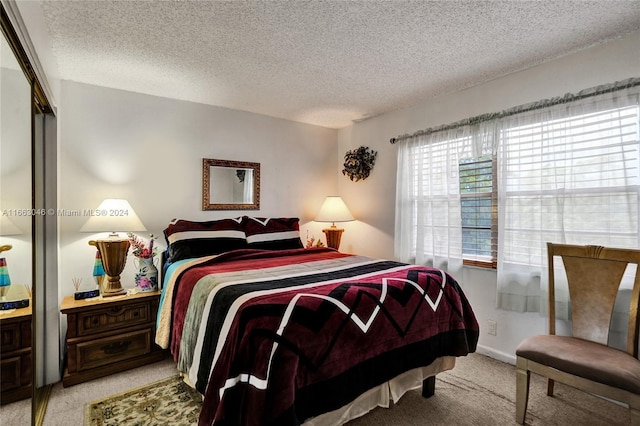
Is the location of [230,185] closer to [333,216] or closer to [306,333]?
[333,216]

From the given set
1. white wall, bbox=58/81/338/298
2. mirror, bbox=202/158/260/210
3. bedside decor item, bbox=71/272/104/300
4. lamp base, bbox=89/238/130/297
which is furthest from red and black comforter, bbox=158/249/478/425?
mirror, bbox=202/158/260/210

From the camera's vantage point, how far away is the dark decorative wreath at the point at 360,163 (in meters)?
3.98

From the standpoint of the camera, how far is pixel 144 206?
3080 mm

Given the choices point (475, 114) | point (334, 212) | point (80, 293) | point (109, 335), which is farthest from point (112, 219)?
point (475, 114)

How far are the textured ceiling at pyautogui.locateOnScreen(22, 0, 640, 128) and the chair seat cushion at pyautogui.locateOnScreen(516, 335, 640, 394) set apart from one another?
191cm

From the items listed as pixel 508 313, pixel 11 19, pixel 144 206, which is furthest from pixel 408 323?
pixel 144 206

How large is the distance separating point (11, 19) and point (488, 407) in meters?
3.08

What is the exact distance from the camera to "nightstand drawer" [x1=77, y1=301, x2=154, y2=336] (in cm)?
239

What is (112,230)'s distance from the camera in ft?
8.34

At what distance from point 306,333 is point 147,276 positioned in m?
1.93

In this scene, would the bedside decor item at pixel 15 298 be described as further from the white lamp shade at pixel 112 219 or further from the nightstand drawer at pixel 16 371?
the white lamp shade at pixel 112 219

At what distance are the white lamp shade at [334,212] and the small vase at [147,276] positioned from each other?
74.1 inches

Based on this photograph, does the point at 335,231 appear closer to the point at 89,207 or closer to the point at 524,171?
the point at 524,171

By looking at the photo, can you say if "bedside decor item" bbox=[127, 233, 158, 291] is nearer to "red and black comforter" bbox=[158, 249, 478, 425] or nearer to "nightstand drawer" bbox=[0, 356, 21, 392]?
"red and black comforter" bbox=[158, 249, 478, 425]
